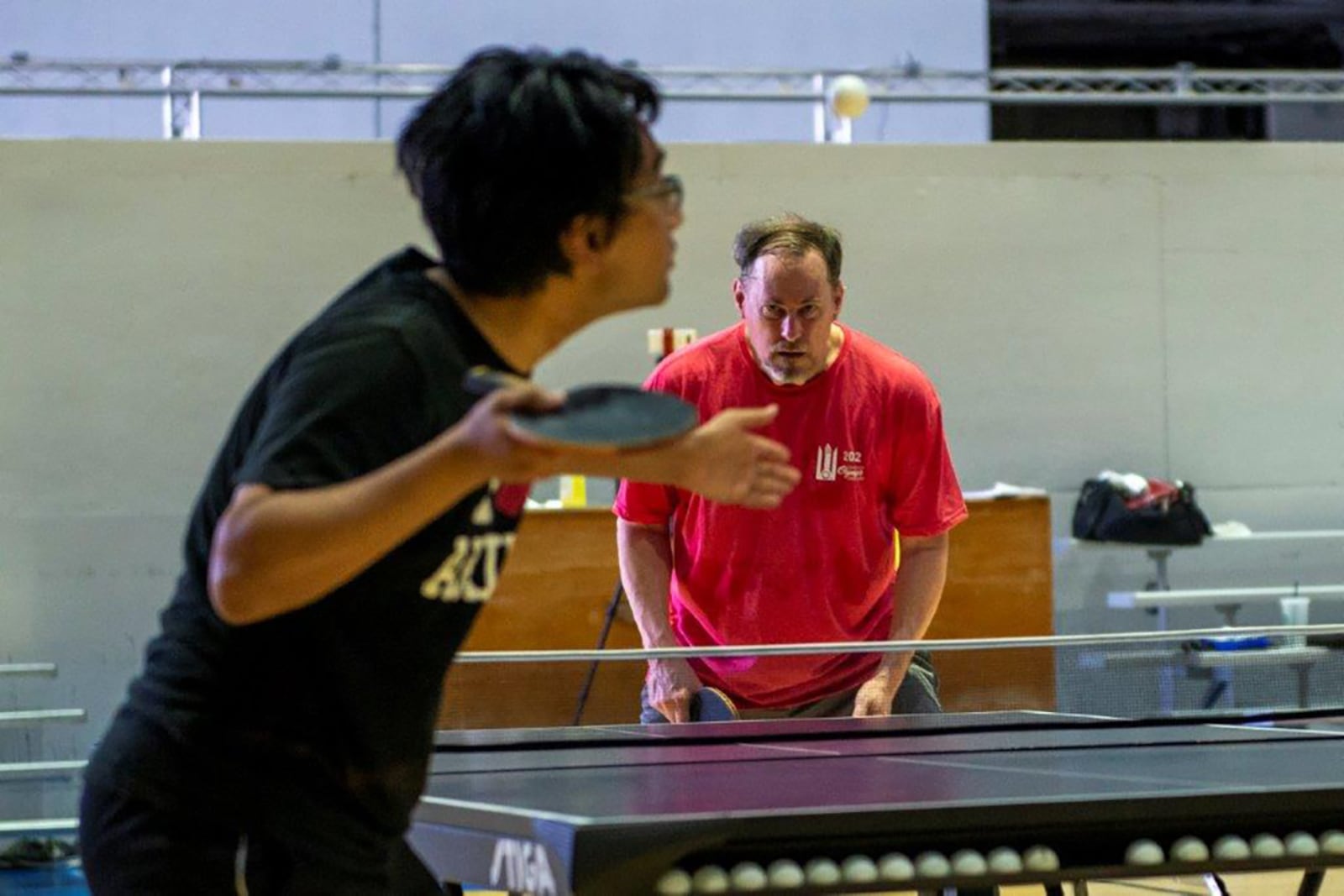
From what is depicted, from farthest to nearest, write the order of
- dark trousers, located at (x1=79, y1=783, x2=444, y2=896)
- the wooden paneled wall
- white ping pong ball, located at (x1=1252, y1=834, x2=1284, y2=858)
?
the wooden paneled wall, white ping pong ball, located at (x1=1252, y1=834, x2=1284, y2=858), dark trousers, located at (x1=79, y1=783, x2=444, y2=896)

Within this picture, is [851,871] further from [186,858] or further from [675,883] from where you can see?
[186,858]

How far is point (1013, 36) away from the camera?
8945 mm

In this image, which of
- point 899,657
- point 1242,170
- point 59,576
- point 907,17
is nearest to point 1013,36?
point 907,17

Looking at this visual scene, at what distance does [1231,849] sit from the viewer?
6.54 ft

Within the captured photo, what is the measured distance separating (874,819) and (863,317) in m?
5.68

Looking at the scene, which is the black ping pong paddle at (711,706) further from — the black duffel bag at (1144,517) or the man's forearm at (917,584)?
the black duffel bag at (1144,517)

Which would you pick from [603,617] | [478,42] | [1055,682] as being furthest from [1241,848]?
[478,42]

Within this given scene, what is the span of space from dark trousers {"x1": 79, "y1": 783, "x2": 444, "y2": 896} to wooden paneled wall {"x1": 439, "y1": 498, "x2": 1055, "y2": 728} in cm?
367

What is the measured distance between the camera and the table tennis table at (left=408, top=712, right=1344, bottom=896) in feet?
5.99

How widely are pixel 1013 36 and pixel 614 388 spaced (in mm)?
8044

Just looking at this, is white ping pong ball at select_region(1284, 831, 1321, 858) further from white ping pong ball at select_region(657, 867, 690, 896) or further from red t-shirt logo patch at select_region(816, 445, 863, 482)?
red t-shirt logo patch at select_region(816, 445, 863, 482)

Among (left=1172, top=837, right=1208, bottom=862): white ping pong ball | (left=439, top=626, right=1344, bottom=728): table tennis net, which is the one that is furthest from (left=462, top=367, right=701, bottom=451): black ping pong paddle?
(left=439, top=626, right=1344, bottom=728): table tennis net

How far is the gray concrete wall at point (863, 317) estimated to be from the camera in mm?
6930

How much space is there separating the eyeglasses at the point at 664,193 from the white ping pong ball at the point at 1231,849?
970mm
